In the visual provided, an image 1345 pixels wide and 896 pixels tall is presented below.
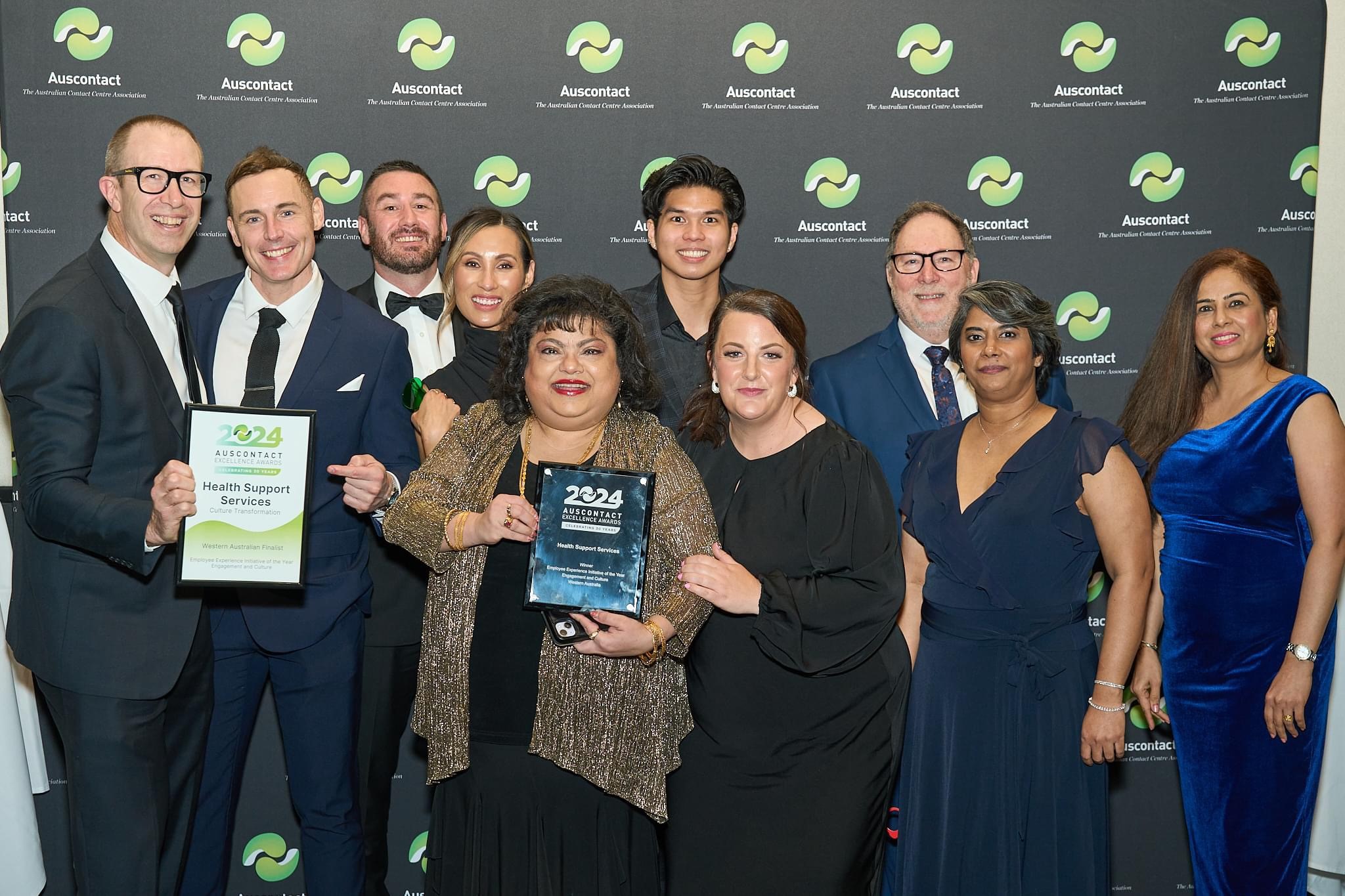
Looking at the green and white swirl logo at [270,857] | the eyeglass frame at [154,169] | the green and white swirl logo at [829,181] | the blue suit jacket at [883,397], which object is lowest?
the green and white swirl logo at [270,857]

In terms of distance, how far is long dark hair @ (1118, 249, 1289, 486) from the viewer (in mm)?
3500

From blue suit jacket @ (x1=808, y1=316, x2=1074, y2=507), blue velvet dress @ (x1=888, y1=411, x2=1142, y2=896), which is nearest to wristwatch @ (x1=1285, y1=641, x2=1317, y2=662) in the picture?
blue velvet dress @ (x1=888, y1=411, x2=1142, y2=896)

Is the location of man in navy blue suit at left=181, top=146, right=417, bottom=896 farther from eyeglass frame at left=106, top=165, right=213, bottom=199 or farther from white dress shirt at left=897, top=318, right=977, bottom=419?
white dress shirt at left=897, top=318, right=977, bottom=419

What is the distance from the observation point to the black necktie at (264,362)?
320 centimetres

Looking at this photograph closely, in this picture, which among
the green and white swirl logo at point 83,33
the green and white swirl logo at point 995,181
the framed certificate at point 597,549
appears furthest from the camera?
the green and white swirl logo at point 995,181

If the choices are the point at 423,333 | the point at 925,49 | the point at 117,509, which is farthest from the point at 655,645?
the point at 925,49

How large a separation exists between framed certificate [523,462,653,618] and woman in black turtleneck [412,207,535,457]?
99cm

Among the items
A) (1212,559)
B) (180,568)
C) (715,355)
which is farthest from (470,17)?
(1212,559)

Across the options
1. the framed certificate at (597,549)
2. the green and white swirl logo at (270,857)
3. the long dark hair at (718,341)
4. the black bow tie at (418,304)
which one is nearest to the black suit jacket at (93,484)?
the framed certificate at (597,549)

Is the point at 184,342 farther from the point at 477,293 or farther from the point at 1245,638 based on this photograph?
the point at 1245,638

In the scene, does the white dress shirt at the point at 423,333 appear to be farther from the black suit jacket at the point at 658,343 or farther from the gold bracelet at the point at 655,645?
the gold bracelet at the point at 655,645

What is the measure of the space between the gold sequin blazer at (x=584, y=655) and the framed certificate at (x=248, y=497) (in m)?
0.25

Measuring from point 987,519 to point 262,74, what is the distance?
3196mm

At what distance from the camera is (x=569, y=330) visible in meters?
2.77
